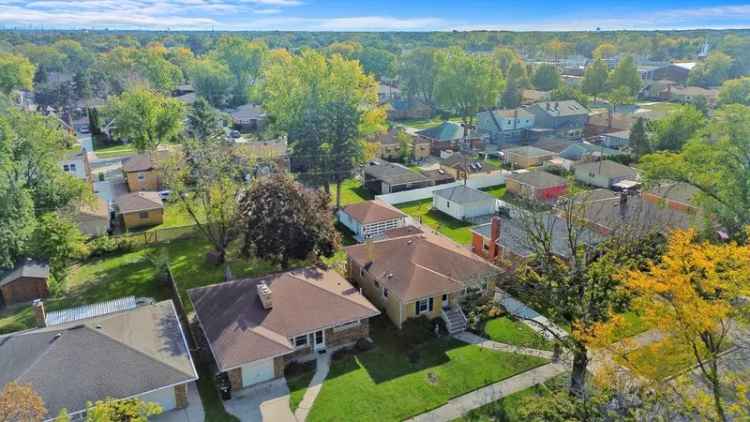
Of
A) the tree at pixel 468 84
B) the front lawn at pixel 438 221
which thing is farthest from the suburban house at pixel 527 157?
the tree at pixel 468 84

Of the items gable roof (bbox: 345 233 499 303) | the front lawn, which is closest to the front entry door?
gable roof (bbox: 345 233 499 303)

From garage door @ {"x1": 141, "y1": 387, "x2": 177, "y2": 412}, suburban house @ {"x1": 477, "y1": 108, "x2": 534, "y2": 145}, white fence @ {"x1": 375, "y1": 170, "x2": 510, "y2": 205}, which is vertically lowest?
garage door @ {"x1": 141, "y1": 387, "x2": 177, "y2": 412}

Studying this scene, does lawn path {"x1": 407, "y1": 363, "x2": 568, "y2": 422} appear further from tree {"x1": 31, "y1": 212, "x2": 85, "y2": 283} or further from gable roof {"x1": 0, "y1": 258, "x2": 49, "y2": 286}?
tree {"x1": 31, "y1": 212, "x2": 85, "y2": 283}

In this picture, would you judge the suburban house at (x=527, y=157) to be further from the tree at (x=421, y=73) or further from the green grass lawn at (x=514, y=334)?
the tree at (x=421, y=73)

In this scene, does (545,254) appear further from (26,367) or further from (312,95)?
(312,95)

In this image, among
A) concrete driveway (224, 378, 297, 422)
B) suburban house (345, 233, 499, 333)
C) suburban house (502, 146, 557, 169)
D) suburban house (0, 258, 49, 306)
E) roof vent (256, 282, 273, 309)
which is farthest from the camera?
suburban house (502, 146, 557, 169)

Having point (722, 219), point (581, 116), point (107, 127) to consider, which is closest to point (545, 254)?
point (722, 219)
